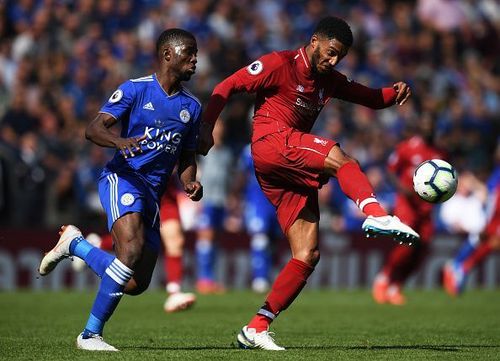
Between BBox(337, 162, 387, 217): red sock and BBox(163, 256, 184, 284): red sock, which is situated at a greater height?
BBox(337, 162, 387, 217): red sock

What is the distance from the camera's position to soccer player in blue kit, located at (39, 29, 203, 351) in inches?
316

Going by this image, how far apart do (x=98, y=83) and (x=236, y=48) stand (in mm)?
2988

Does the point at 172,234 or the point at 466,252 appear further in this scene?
the point at 466,252

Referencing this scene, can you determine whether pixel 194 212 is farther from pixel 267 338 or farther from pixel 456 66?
pixel 267 338

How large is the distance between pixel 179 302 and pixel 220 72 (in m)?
9.19

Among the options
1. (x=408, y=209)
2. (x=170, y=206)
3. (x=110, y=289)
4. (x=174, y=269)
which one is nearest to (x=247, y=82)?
(x=110, y=289)

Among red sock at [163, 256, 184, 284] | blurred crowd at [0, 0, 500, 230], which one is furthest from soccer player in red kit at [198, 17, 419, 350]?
blurred crowd at [0, 0, 500, 230]

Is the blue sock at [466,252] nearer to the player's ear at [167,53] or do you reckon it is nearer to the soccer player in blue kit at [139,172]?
the soccer player in blue kit at [139,172]

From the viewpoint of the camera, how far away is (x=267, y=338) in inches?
331

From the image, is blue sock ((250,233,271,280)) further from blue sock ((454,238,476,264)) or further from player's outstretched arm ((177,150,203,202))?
player's outstretched arm ((177,150,203,202))

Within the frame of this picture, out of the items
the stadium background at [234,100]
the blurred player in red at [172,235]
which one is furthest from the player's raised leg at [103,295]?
the stadium background at [234,100]

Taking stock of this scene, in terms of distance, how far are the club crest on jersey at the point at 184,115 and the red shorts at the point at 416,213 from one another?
7.24m

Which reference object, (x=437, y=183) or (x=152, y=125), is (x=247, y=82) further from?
(x=437, y=183)

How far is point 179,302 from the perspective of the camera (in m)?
12.1
